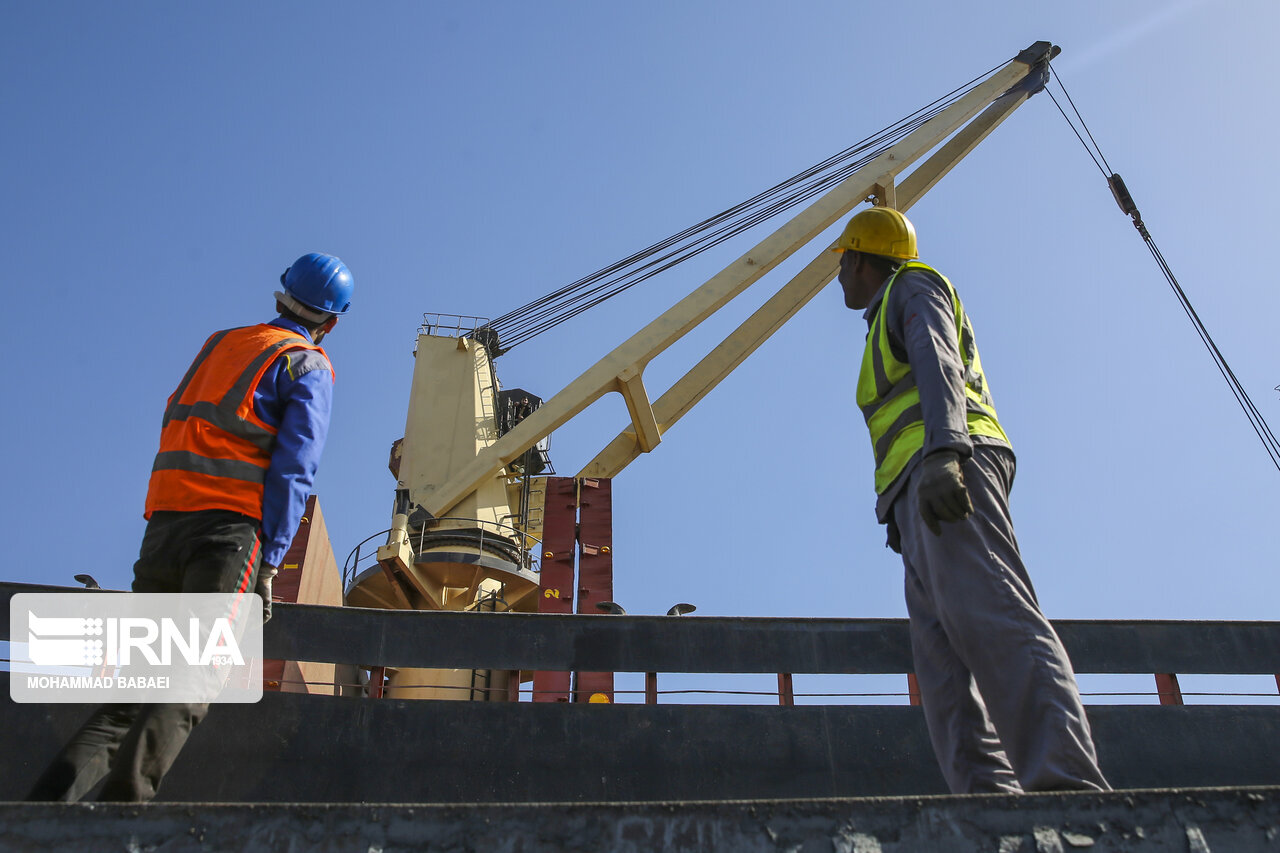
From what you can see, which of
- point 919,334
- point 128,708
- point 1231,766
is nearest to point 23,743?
point 128,708

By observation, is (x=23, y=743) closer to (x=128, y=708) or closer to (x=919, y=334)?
(x=128, y=708)

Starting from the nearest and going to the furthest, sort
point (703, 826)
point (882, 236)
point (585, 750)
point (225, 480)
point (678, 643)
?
point (703, 826) < point (225, 480) < point (882, 236) < point (585, 750) < point (678, 643)

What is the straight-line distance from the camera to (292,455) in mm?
3086

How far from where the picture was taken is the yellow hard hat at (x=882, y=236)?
3.54m

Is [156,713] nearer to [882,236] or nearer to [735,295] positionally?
[882,236]

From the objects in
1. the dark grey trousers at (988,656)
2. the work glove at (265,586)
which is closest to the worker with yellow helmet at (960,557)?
the dark grey trousers at (988,656)

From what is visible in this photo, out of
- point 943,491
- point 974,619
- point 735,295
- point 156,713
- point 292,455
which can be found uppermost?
point 735,295

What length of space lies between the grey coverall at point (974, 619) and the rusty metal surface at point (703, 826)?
18.5 inches

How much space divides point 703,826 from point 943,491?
120 centimetres

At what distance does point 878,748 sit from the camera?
5137mm

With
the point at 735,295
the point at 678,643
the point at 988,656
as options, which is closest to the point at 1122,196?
the point at 735,295

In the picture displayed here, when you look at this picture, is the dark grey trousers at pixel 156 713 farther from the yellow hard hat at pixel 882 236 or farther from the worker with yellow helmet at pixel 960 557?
the yellow hard hat at pixel 882 236

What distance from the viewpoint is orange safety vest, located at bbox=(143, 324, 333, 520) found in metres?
2.97

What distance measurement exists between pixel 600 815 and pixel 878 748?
3.77 metres
